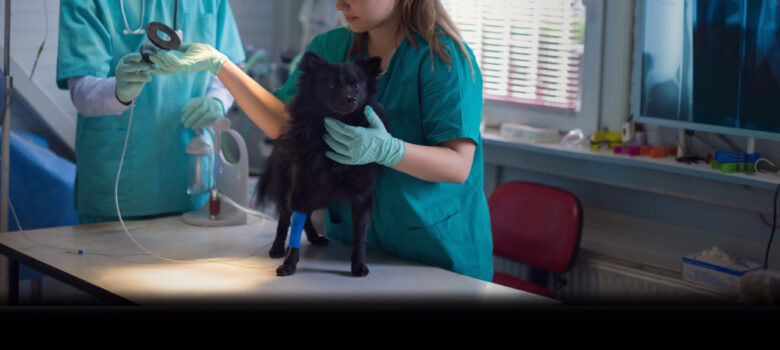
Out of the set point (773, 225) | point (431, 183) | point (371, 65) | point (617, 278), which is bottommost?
point (617, 278)

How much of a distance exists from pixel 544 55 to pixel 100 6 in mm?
1715

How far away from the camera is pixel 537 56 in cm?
295

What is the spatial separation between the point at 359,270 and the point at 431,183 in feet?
0.87

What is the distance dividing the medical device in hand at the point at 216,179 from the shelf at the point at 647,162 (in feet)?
3.93

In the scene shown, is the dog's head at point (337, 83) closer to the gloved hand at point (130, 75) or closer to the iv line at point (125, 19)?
the gloved hand at point (130, 75)

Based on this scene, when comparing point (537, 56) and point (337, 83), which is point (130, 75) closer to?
point (337, 83)

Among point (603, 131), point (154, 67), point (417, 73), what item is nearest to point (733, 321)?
point (417, 73)

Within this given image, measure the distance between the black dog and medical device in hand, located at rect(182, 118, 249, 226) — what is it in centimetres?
49

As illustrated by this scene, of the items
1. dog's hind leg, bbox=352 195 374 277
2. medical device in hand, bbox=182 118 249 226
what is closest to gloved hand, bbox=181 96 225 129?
medical device in hand, bbox=182 118 249 226

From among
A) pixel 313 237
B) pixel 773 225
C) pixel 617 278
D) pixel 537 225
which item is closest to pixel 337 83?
pixel 313 237

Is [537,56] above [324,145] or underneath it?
above

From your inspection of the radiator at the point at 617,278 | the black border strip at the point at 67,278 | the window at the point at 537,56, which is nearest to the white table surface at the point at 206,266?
the black border strip at the point at 67,278

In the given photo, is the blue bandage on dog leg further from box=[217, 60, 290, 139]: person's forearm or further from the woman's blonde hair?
the woman's blonde hair

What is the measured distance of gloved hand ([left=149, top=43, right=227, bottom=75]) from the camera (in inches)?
64.4
